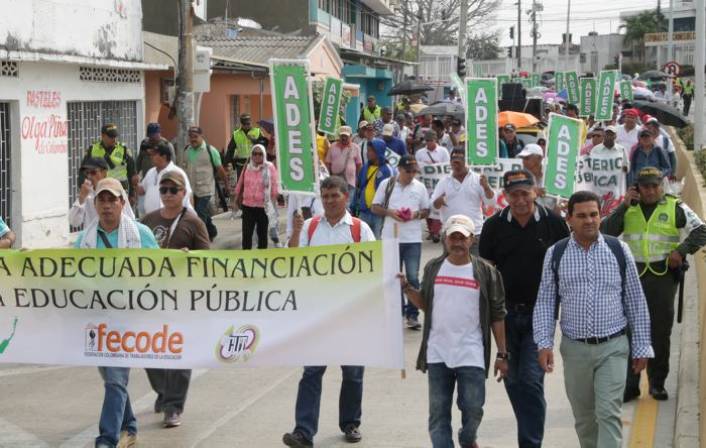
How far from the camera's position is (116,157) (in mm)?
14469

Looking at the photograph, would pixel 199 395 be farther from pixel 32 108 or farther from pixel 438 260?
pixel 32 108

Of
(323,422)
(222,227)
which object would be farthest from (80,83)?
(323,422)

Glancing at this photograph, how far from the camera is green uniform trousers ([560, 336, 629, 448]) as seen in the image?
256 inches

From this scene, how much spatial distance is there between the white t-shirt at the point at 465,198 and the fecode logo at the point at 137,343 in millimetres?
4889

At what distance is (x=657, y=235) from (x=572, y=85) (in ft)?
85.4

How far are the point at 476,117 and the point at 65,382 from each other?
5.45 meters

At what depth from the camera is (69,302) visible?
7.68m

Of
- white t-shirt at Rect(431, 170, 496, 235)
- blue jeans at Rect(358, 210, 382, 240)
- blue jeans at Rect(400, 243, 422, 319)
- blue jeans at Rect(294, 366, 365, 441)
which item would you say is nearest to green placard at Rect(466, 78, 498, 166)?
white t-shirt at Rect(431, 170, 496, 235)

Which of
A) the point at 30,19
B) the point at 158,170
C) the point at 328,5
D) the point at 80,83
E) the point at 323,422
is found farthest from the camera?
the point at 328,5

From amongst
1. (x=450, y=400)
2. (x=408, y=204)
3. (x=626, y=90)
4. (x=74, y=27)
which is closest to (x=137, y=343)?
(x=450, y=400)

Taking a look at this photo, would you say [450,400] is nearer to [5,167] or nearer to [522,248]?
[522,248]

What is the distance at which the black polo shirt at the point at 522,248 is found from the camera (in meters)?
7.26

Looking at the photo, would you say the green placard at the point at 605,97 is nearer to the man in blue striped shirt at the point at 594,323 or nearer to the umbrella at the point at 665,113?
the umbrella at the point at 665,113

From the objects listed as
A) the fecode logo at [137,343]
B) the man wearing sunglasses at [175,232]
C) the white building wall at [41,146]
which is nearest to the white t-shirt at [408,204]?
the man wearing sunglasses at [175,232]
